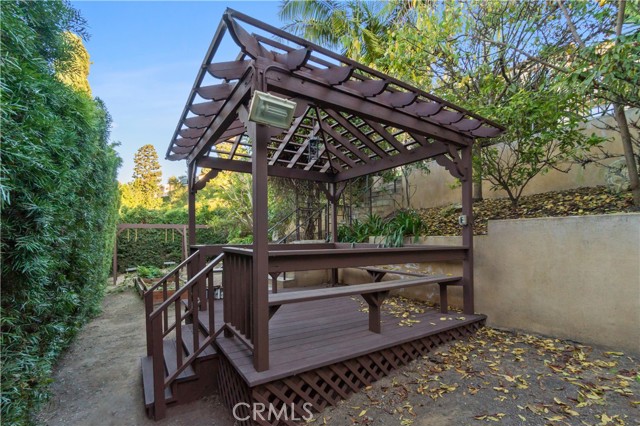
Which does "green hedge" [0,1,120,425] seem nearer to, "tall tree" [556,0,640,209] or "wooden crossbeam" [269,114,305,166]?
"wooden crossbeam" [269,114,305,166]

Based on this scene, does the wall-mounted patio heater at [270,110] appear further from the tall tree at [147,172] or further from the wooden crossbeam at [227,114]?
the tall tree at [147,172]

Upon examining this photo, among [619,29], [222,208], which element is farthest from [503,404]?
[222,208]

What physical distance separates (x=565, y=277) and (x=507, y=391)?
1.68 m

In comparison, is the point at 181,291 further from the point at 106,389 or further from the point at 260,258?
the point at 106,389

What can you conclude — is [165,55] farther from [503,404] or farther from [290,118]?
[503,404]

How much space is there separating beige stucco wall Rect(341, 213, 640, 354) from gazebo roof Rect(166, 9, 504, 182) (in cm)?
121

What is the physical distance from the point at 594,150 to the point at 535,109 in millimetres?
1642

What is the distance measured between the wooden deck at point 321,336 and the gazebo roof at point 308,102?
1.90 meters

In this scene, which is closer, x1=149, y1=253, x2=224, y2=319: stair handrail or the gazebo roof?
the gazebo roof

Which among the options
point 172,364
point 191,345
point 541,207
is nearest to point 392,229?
point 541,207

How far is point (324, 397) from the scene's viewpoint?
238 cm

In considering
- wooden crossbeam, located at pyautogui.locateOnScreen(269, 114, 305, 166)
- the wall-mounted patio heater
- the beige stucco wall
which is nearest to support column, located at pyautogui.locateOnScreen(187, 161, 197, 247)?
wooden crossbeam, located at pyautogui.locateOnScreen(269, 114, 305, 166)

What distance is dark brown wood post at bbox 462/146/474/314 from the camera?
385 cm

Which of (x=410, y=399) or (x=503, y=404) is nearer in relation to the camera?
(x=503, y=404)
